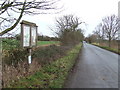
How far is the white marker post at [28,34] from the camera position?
513 cm

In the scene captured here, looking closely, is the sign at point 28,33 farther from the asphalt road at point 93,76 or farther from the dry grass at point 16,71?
the asphalt road at point 93,76

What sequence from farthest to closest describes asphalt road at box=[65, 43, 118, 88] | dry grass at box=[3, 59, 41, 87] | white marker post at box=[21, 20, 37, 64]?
white marker post at box=[21, 20, 37, 64], asphalt road at box=[65, 43, 118, 88], dry grass at box=[3, 59, 41, 87]

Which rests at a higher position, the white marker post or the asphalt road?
the white marker post

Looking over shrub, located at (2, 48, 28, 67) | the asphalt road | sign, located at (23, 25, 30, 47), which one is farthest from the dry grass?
the asphalt road

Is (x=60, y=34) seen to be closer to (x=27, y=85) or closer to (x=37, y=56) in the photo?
(x=37, y=56)

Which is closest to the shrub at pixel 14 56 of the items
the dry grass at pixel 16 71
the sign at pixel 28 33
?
the dry grass at pixel 16 71

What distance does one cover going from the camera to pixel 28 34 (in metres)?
5.53

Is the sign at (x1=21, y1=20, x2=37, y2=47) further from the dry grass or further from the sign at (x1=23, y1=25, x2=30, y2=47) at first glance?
the dry grass

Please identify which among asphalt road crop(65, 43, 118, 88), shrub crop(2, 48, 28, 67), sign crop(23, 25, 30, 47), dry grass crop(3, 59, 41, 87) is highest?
sign crop(23, 25, 30, 47)

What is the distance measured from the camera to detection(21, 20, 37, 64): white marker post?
5.13 metres

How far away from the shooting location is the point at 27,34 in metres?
5.45

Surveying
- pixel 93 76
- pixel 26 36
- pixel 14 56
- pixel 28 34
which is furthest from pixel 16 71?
pixel 93 76

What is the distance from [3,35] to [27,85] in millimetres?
3167

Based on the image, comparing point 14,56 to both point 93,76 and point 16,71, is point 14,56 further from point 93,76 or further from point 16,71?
point 93,76
